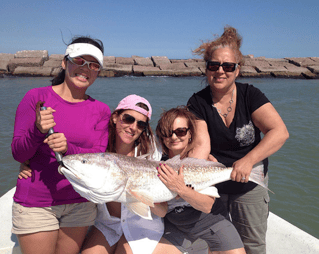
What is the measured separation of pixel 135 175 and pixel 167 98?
1840 centimetres

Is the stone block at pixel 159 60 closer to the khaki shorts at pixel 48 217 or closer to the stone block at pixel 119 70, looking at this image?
the stone block at pixel 119 70

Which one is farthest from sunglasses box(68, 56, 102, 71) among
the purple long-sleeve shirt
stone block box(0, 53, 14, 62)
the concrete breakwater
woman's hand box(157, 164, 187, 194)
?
stone block box(0, 53, 14, 62)

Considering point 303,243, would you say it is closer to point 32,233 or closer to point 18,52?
point 32,233

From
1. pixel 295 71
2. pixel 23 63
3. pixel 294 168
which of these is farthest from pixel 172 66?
pixel 294 168

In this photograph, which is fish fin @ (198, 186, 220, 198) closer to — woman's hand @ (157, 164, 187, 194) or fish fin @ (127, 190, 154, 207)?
woman's hand @ (157, 164, 187, 194)

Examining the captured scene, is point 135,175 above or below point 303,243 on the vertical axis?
above

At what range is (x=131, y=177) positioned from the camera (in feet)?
8.09

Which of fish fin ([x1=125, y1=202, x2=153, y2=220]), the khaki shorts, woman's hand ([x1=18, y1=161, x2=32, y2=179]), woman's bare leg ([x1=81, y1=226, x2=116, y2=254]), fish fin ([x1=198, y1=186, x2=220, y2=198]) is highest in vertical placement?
woman's hand ([x1=18, y1=161, x2=32, y2=179])

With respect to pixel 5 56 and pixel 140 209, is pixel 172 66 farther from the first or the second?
pixel 140 209

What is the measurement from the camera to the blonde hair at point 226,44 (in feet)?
9.44

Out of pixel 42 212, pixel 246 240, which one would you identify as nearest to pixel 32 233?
pixel 42 212

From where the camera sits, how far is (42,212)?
96.7 inches

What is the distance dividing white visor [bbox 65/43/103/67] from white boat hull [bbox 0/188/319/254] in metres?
2.30

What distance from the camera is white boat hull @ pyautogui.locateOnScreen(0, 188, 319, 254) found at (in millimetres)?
3115
